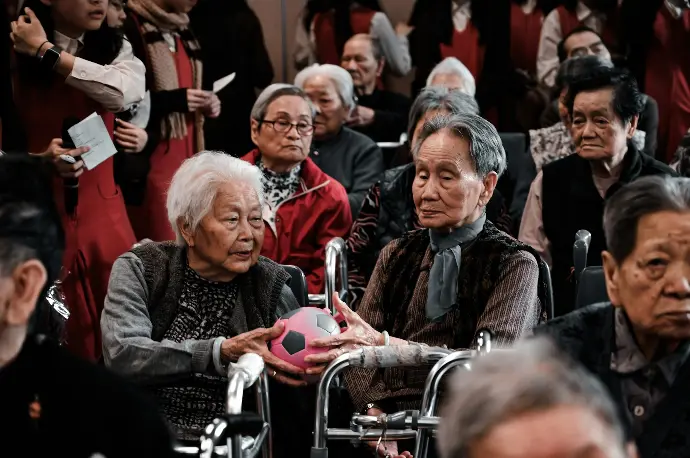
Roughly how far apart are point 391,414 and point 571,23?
463cm

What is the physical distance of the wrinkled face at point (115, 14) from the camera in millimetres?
4176

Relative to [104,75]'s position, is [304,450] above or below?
below

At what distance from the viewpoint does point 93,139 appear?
3895 millimetres

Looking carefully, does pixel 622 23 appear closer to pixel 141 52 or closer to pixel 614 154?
pixel 614 154

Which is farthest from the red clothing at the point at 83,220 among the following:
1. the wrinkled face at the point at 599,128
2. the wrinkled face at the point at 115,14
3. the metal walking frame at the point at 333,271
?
the wrinkled face at the point at 599,128

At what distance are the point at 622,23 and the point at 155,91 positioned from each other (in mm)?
3045

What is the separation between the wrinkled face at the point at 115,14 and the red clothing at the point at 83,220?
1.16ft

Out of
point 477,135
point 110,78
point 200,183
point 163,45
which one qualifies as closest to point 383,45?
point 163,45

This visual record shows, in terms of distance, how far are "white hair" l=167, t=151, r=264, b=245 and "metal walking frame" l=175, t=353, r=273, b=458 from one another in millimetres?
610

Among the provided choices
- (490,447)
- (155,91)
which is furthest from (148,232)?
(490,447)

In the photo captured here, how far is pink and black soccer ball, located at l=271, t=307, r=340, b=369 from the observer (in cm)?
281

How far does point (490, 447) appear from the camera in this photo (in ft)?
4.54

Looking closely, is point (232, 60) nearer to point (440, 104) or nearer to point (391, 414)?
point (440, 104)

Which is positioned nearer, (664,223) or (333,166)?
(664,223)
